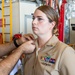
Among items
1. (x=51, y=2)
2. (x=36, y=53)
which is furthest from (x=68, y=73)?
(x=51, y=2)

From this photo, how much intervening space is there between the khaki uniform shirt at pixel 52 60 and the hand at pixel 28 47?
0.05m

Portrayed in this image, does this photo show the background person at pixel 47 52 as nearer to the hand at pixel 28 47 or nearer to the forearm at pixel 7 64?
the hand at pixel 28 47

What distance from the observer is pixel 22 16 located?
13.1 feet

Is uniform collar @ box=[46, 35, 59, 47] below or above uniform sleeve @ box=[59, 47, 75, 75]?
above

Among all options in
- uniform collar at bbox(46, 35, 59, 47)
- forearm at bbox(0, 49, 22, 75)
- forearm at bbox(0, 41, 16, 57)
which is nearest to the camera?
forearm at bbox(0, 49, 22, 75)

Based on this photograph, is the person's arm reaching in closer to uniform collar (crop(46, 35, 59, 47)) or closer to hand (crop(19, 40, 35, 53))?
hand (crop(19, 40, 35, 53))

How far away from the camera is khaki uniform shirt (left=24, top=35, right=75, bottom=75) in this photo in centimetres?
134

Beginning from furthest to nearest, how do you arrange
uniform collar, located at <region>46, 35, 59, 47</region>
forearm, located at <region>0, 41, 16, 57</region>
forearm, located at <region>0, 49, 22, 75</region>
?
forearm, located at <region>0, 41, 16, 57</region> → uniform collar, located at <region>46, 35, 59, 47</region> → forearm, located at <region>0, 49, 22, 75</region>

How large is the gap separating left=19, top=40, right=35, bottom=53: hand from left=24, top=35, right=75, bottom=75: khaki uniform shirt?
0.05 m

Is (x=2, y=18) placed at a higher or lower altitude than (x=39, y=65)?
higher

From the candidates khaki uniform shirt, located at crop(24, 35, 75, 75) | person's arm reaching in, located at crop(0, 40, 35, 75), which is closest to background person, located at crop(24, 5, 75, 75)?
khaki uniform shirt, located at crop(24, 35, 75, 75)

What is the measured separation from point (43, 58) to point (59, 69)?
17 centimetres

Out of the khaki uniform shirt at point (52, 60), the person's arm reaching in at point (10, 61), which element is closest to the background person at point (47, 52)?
the khaki uniform shirt at point (52, 60)

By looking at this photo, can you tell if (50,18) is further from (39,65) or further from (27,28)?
(27,28)
